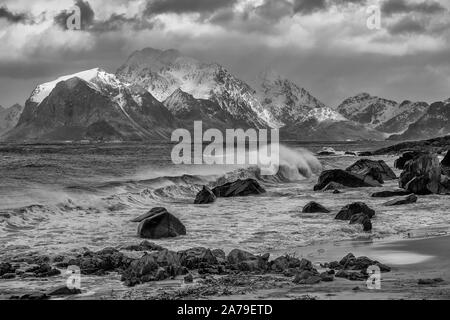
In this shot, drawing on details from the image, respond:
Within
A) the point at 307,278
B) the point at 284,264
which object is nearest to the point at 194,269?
the point at 284,264

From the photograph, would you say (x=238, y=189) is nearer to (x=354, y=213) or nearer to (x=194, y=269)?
(x=354, y=213)

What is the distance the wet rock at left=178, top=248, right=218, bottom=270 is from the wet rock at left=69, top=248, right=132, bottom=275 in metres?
1.34

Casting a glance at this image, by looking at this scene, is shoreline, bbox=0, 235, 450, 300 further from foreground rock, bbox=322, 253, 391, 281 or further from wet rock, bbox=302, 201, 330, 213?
wet rock, bbox=302, 201, 330, 213

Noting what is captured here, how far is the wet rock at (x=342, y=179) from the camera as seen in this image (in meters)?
39.1

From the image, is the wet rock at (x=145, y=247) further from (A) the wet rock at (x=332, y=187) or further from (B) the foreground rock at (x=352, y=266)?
(A) the wet rock at (x=332, y=187)

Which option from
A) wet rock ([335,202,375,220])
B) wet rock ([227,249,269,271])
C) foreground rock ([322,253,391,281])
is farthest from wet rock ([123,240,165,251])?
wet rock ([335,202,375,220])

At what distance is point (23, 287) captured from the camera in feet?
41.3

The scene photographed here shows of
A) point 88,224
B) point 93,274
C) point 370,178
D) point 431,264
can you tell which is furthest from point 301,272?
point 370,178

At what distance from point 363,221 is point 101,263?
1077cm

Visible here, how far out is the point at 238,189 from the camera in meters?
35.2

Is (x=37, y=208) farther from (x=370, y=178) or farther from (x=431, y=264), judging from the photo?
(x=370, y=178)

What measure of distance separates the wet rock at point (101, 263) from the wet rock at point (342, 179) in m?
25.2

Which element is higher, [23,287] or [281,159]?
[281,159]
